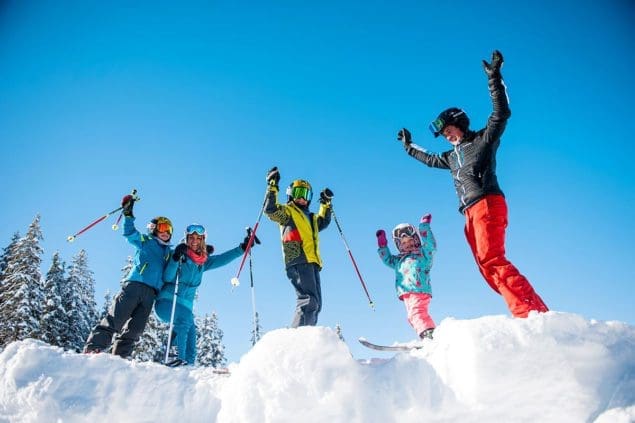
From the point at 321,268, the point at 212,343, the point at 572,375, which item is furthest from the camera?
the point at 212,343

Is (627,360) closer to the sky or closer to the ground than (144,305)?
closer to the ground

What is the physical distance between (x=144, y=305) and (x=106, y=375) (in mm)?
2809

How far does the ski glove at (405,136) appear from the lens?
5910 mm

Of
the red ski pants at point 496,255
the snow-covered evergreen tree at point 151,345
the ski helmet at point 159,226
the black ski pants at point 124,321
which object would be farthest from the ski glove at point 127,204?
the snow-covered evergreen tree at point 151,345

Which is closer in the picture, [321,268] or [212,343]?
[321,268]

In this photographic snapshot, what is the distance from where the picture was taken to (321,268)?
5.61 m

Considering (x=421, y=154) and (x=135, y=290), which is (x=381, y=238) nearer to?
(x=421, y=154)

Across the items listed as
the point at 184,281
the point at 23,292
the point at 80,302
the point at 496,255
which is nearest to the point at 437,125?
the point at 496,255

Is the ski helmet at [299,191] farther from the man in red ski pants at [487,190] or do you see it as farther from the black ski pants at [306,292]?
the man in red ski pants at [487,190]

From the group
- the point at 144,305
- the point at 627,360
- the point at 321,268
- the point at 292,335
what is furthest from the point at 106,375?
the point at 627,360

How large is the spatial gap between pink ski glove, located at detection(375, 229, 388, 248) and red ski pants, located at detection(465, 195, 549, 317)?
2.20 m

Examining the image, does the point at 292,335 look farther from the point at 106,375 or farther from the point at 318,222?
the point at 318,222

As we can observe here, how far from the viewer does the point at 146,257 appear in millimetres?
6043

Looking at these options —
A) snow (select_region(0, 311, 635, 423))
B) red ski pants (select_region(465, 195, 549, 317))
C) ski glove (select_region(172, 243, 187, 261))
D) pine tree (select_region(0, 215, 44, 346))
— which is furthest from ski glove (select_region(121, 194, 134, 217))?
pine tree (select_region(0, 215, 44, 346))
